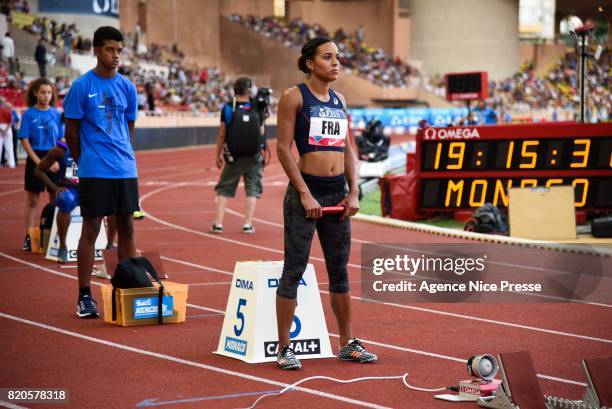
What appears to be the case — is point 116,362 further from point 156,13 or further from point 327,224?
point 156,13

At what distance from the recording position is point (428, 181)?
629 inches

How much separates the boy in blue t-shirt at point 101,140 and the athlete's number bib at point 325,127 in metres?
2.10

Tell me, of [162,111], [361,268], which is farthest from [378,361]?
[162,111]

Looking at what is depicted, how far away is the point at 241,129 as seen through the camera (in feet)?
48.4

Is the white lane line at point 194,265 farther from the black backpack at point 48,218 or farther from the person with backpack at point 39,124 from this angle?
the person with backpack at point 39,124

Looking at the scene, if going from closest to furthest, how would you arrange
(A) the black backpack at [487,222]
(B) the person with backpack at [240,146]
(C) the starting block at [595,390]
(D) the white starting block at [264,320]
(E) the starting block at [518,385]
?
(C) the starting block at [595,390], (E) the starting block at [518,385], (D) the white starting block at [264,320], (B) the person with backpack at [240,146], (A) the black backpack at [487,222]

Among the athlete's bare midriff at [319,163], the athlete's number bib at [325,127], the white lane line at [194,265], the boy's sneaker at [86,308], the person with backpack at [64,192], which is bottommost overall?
the white lane line at [194,265]

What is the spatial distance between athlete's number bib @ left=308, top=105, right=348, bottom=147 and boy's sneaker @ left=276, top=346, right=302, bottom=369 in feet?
4.26

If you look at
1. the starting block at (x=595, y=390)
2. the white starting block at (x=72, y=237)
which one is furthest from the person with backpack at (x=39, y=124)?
the starting block at (x=595, y=390)

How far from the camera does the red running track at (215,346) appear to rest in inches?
245

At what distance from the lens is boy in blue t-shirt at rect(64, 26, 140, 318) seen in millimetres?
8398

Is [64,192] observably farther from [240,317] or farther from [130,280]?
[240,317]

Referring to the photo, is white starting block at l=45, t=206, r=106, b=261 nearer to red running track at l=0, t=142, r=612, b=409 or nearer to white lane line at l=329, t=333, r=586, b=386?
red running track at l=0, t=142, r=612, b=409

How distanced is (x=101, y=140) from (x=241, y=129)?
635 cm
